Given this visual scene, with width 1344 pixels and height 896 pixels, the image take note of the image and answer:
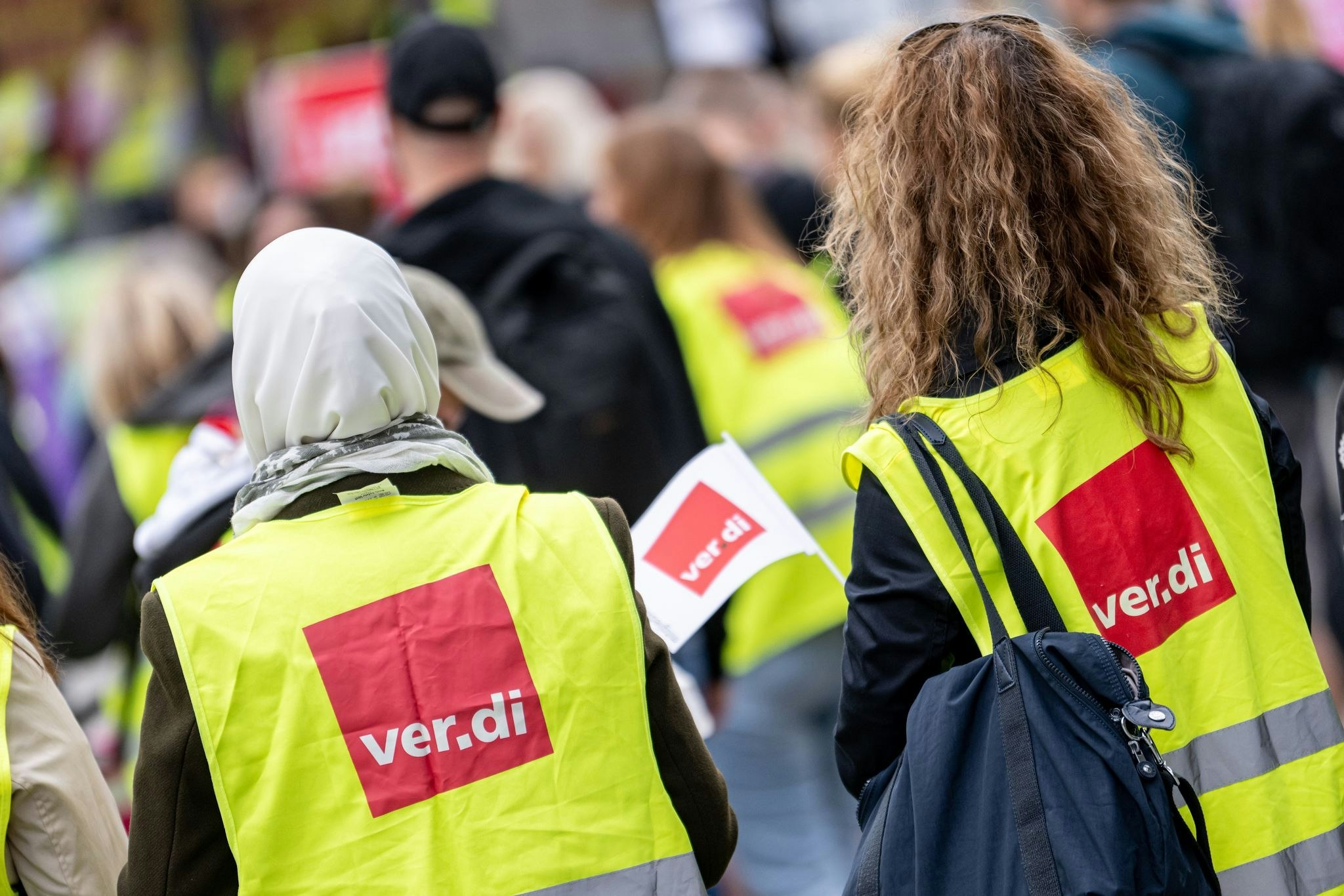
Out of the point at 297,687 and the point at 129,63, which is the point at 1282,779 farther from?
the point at 129,63

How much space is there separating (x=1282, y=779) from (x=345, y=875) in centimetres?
138

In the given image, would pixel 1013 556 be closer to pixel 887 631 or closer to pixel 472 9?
pixel 887 631

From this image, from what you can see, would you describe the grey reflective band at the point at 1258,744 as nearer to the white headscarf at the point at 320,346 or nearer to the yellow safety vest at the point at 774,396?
the white headscarf at the point at 320,346

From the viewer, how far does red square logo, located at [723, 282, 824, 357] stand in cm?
477

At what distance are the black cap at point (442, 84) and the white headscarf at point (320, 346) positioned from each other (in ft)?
6.54

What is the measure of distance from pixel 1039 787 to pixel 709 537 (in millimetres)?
932

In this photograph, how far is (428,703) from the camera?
2309 millimetres

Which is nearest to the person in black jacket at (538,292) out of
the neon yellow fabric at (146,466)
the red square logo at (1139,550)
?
the neon yellow fabric at (146,466)

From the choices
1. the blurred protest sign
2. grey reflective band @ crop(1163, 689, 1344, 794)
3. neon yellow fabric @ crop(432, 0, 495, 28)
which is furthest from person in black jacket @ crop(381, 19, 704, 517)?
neon yellow fabric @ crop(432, 0, 495, 28)

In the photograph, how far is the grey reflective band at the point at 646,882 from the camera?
2.33 metres

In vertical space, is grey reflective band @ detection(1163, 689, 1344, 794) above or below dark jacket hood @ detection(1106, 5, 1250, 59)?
below

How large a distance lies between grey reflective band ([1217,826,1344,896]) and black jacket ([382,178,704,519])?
200 centimetres

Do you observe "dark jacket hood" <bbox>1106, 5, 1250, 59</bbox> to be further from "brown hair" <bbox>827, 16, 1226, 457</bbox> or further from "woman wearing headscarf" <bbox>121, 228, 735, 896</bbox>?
"woman wearing headscarf" <bbox>121, 228, 735, 896</bbox>

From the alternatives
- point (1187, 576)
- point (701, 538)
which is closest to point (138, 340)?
point (701, 538)
